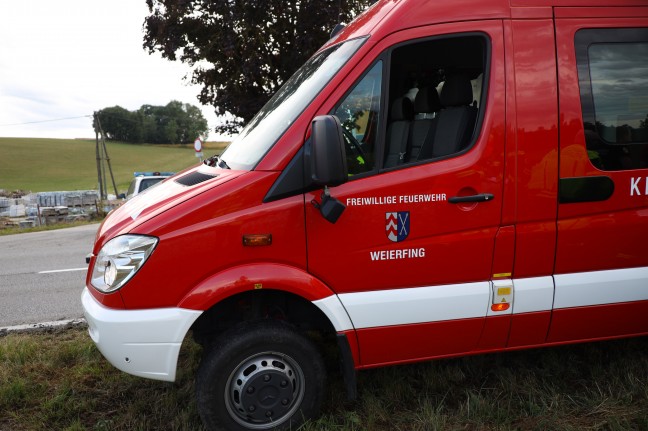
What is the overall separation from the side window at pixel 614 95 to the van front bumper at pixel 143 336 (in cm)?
258

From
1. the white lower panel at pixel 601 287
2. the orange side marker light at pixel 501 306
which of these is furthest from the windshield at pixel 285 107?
the white lower panel at pixel 601 287

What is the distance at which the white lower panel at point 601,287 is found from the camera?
10.0 feet

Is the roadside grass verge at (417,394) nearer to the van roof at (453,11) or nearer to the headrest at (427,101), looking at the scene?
the headrest at (427,101)

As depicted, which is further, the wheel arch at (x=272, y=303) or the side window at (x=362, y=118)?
the side window at (x=362, y=118)

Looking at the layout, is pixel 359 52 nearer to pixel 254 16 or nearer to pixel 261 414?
pixel 261 414

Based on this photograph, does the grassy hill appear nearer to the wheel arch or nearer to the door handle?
the wheel arch

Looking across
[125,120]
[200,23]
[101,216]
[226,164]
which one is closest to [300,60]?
[200,23]

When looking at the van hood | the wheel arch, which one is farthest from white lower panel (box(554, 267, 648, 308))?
the van hood

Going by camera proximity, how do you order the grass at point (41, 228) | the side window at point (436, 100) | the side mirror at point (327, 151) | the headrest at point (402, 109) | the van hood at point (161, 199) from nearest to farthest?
the side mirror at point (327, 151)
the van hood at point (161, 199)
the side window at point (436, 100)
the headrest at point (402, 109)
the grass at point (41, 228)

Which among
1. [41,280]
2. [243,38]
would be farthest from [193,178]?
[243,38]

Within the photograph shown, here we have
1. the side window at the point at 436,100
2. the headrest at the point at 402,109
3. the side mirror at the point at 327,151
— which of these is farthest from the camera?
the headrest at the point at 402,109

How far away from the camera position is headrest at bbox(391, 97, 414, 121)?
10.3 feet

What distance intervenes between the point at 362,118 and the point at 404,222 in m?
0.65

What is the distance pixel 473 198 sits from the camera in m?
2.87
